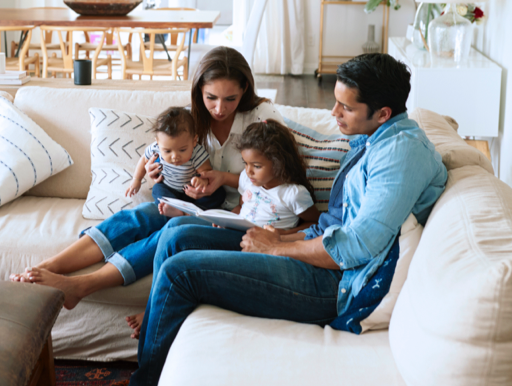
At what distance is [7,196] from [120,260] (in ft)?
2.18

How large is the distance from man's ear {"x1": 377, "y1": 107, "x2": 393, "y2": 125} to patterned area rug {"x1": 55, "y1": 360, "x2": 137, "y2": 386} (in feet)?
3.84

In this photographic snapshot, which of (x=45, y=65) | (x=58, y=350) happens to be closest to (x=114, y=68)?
(x=45, y=65)

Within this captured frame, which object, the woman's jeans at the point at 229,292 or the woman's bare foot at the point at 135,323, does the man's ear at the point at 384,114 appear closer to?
the woman's jeans at the point at 229,292

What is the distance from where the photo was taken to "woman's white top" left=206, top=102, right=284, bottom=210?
197 cm

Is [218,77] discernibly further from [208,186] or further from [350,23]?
[350,23]

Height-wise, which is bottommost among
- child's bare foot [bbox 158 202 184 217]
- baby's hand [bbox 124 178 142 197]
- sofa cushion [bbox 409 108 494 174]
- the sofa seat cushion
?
the sofa seat cushion

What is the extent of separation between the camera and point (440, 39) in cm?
329

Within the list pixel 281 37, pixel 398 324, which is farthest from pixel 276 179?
pixel 281 37

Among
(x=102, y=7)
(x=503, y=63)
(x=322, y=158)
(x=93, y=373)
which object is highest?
(x=102, y=7)

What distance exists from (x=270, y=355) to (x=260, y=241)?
41 centimetres

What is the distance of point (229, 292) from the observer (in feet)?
4.61

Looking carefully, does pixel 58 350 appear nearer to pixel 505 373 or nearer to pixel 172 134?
pixel 172 134

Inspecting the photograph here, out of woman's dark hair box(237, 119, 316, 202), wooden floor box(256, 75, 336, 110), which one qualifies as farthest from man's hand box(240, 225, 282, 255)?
wooden floor box(256, 75, 336, 110)

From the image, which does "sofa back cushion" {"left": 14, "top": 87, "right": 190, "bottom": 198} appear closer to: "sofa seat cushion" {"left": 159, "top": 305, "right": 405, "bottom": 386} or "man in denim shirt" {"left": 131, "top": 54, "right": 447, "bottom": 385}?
"man in denim shirt" {"left": 131, "top": 54, "right": 447, "bottom": 385}
